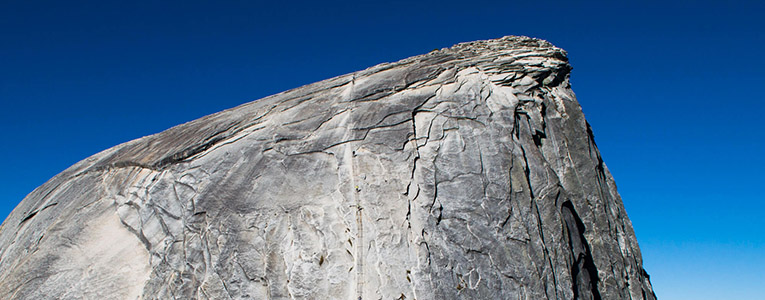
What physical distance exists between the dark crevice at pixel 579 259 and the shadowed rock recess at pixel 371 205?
0.11 feet

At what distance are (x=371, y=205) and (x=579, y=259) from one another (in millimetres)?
3402

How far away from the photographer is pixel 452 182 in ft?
30.4

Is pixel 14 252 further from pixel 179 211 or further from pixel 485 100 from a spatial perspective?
pixel 485 100

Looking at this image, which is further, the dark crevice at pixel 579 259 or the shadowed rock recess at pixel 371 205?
the dark crevice at pixel 579 259

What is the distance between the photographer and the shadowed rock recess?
8844mm

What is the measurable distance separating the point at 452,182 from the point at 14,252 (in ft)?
27.7

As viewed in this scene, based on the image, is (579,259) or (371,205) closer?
(371,205)

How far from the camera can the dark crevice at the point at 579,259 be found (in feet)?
30.2

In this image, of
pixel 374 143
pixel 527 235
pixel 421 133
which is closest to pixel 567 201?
pixel 527 235

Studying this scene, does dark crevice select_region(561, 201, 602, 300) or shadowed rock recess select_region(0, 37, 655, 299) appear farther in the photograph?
dark crevice select_region(561, 201, 602, 300)

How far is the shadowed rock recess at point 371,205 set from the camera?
8844 mm

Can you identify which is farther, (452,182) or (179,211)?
(179,211)

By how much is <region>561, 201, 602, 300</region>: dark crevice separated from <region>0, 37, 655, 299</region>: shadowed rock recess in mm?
32

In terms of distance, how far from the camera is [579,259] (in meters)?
9.41
